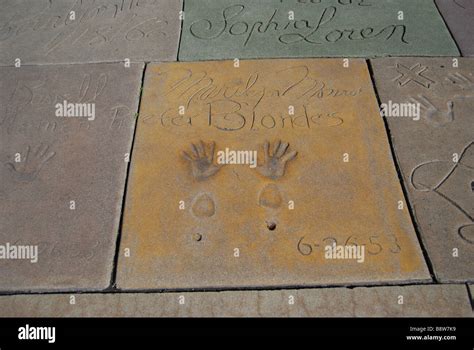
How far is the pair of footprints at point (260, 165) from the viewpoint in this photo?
244 centimetres

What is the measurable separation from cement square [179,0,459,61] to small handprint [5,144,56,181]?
3.48ft

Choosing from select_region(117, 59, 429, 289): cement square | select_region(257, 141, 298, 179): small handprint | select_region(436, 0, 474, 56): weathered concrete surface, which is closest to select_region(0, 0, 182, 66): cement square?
select_region(117, 59, 429, 289): cement square

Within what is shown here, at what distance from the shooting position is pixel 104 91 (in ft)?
9.61

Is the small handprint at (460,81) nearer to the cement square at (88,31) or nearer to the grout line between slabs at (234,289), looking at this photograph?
the grout line between slabs at (234,289)

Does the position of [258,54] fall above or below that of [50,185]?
above

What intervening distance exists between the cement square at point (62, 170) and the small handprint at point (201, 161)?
34cm

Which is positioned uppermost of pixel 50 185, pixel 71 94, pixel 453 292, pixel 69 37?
pixel 69 37

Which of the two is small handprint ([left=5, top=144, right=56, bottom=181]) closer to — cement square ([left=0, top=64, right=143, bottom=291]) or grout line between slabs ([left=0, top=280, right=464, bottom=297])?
cement square ([left=0, top=64, right=143, bottom=291])

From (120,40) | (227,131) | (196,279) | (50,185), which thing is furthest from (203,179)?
(120,40)

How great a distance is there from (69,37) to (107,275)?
1998 mm

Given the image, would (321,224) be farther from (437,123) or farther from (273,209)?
(437,123)

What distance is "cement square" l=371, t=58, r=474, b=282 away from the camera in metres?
2.12

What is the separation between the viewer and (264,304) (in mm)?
1958

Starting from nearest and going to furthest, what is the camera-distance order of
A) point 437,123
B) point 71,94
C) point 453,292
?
1. point 453,292
2. point 437,123
3. point 71,94
